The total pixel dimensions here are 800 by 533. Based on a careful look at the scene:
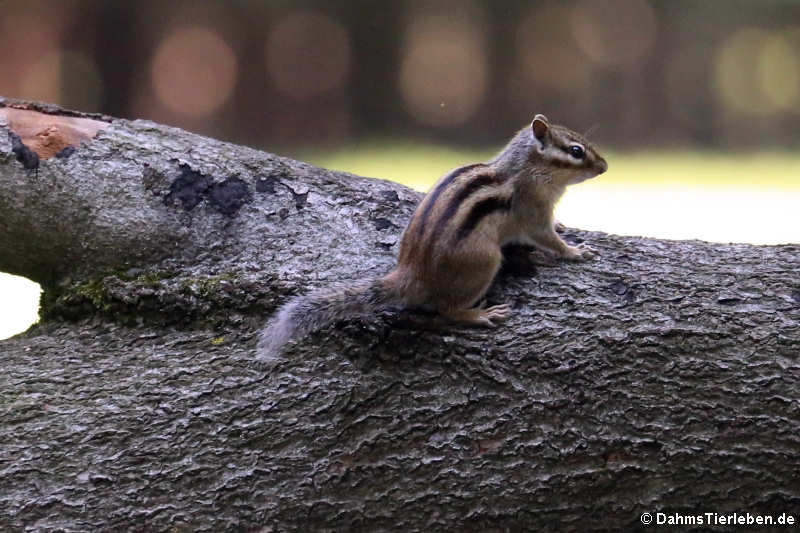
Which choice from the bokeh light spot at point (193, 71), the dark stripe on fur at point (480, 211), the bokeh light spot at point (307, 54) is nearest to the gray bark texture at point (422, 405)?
the dark stripe on fur at point (480, 211)

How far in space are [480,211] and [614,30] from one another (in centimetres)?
342

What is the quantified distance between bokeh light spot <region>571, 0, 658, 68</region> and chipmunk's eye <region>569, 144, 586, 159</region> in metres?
2.74

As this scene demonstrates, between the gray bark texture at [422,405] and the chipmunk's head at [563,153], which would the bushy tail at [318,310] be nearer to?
the gray bark texture at [422,405]

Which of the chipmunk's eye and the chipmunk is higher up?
the chipmunk's eye

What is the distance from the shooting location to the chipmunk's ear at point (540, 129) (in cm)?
254

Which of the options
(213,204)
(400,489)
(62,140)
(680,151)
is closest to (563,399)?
(400,489)

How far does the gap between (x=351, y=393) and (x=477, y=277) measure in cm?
44

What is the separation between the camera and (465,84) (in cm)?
503

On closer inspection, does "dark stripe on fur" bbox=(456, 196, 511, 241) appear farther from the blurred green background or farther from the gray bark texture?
the blurred green background

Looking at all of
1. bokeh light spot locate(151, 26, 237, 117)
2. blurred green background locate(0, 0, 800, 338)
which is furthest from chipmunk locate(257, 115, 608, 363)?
bokeh light spot locate(151, 26, 237, 117)

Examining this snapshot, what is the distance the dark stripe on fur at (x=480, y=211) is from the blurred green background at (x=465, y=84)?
96.9 inches

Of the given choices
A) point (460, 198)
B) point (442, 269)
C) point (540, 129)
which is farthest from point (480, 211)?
point (540, 129)

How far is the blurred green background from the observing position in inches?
183

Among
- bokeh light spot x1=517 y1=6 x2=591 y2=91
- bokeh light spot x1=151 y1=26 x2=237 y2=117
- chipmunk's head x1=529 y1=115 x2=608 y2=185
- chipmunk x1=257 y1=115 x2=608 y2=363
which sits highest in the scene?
bokeh light spot x1=517 y1=6 x2=591 y2=91
